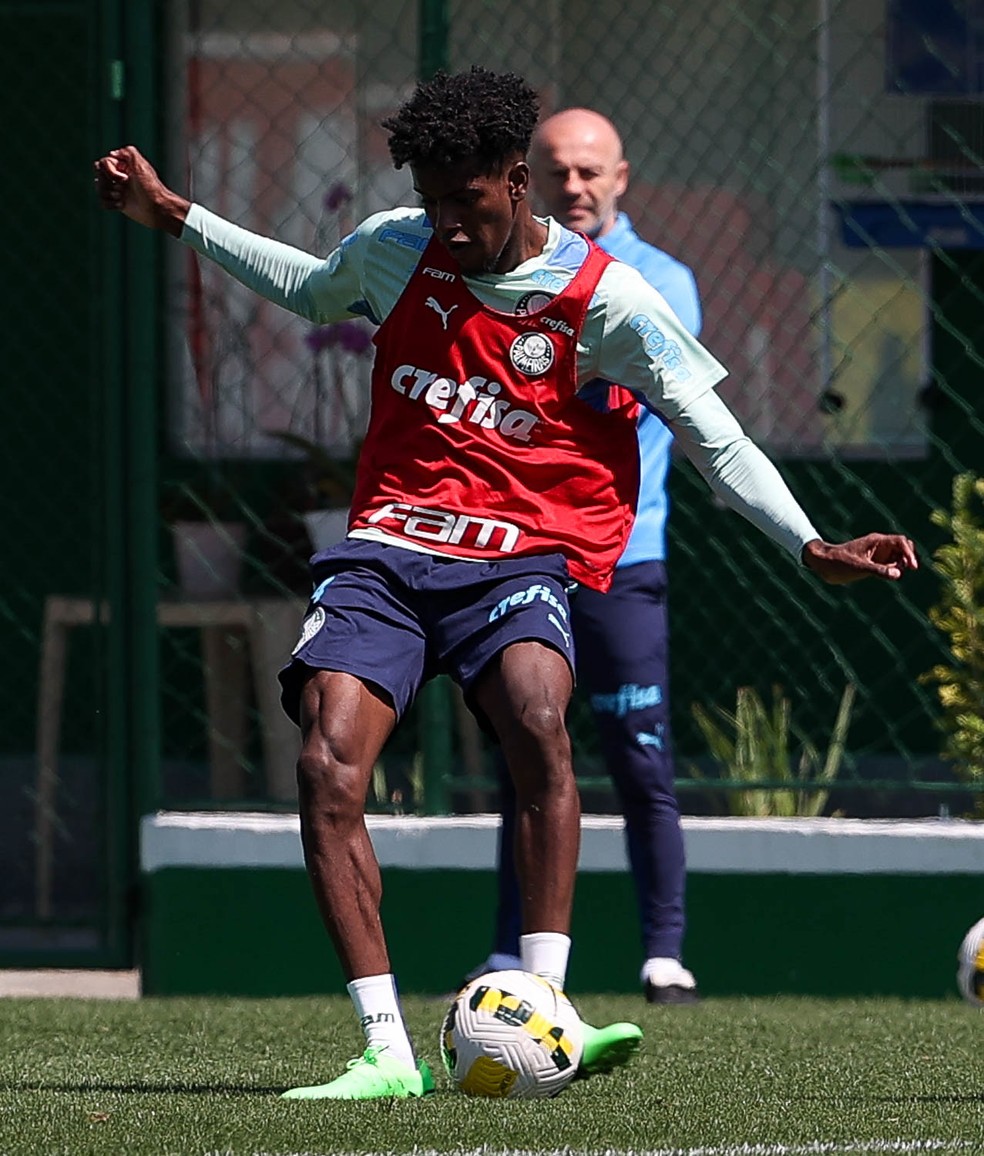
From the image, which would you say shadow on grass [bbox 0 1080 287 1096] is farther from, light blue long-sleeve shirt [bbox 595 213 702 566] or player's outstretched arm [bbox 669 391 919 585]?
light blue long-sleeve shirt [bbox 595 213 702 566]

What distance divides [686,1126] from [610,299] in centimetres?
163

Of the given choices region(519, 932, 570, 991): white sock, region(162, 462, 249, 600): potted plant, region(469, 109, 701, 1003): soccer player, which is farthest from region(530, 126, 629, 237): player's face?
region(519, 932, 570, 991): white sock

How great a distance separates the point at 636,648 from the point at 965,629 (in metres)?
1.32

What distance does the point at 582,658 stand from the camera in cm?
632

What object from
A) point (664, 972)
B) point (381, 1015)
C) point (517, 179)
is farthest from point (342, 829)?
point (664, 972)

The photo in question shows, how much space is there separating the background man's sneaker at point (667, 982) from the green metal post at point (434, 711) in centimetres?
95

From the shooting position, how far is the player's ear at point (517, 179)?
4.80m

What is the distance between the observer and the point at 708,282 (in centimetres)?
848

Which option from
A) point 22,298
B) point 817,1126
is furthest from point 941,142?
point 817,1126

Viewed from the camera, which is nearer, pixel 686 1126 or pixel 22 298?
pixel 686 1126

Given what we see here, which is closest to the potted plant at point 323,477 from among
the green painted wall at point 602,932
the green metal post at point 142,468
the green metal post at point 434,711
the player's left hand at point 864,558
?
the green metal post at point 142,468

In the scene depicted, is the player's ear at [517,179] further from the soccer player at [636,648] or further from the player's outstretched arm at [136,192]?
the soccer player at [636,648]

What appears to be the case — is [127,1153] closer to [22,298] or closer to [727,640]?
[727,640]

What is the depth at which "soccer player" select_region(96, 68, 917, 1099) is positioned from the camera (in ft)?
15.2
